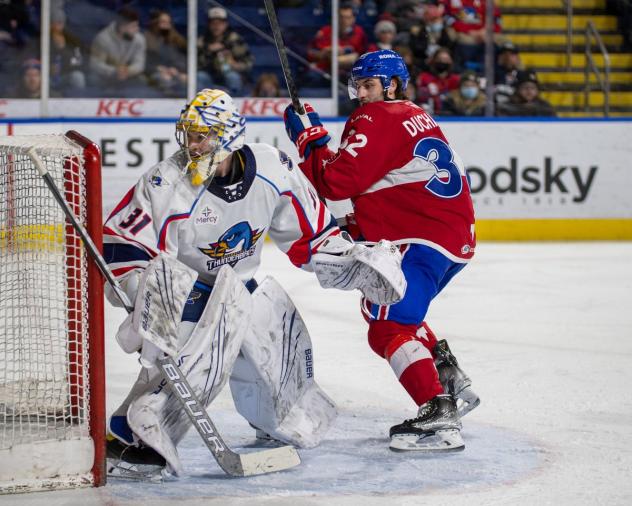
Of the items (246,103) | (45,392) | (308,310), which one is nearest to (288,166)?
(45,392)

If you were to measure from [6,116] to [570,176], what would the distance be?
369 centimetres

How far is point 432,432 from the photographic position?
10.4 ft

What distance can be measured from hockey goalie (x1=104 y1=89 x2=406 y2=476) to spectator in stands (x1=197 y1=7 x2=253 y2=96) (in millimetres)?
4873

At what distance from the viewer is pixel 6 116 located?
7.71 m

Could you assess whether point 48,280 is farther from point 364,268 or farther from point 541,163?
point 541,163

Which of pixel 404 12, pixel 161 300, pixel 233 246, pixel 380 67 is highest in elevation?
pixel 404 12

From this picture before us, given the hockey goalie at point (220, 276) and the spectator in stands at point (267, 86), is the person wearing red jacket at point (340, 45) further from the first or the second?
the hockey goalie at point (220, 276)

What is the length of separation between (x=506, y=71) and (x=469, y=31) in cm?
37

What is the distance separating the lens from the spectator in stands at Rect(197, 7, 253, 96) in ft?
25.7

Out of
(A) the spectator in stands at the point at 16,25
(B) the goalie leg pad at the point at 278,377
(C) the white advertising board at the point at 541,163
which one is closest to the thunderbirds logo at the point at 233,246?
(B) the goalie leg pad at the point at 278,377

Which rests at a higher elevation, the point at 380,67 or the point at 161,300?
the point at 380,67

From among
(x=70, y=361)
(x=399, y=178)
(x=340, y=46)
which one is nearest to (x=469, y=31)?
(x=340, y=46)

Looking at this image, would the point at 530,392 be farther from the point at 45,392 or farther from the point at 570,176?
the point at 570,176

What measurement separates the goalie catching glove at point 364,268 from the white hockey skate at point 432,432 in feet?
1.08
